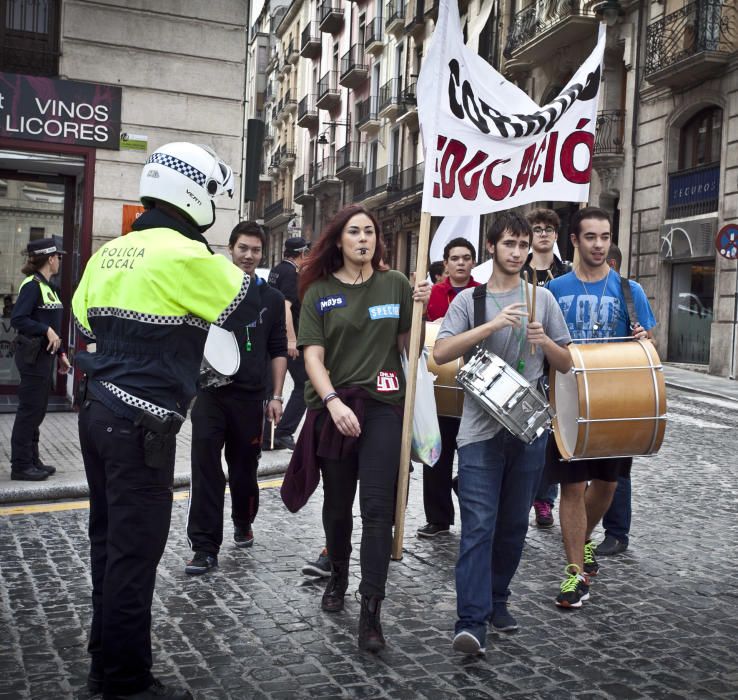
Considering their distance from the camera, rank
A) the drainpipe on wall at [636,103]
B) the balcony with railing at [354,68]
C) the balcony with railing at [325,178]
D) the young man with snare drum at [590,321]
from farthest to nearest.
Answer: the balcony with railing at [325,178]
the balcony with railing at [354,68]
the drainpipe on wall at [636,103]
the young man with snare drum at [590,321]

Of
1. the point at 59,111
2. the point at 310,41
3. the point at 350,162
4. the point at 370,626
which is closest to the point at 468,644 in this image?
the point at 370,626

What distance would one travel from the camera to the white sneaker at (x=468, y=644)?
13.4ft

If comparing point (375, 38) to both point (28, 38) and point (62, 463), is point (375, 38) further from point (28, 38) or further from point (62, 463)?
point (62, 463)

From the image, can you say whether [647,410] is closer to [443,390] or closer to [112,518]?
[443,390]

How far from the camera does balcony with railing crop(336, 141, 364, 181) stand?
153 feet

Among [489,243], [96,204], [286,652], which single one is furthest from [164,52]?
[286,652]

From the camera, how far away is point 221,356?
518cm

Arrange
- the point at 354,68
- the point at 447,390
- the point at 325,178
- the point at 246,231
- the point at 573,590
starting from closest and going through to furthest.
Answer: the point at 573,590, the point at 447,390, the point at 246,231, the point at 354,68, the point at 325,178

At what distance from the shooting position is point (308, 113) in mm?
54531

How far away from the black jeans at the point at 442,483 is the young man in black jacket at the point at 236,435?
106cm

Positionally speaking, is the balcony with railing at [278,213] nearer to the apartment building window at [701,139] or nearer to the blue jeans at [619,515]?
the apartment building window at [701,139]

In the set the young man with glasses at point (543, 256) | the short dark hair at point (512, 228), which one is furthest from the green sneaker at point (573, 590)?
the short dark hair at point (512, 228)

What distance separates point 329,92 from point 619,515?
46.6 m

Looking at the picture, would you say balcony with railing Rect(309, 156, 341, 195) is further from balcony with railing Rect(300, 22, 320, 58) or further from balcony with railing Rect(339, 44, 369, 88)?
balcony with railing Rect(300, 22, 320, 58)
